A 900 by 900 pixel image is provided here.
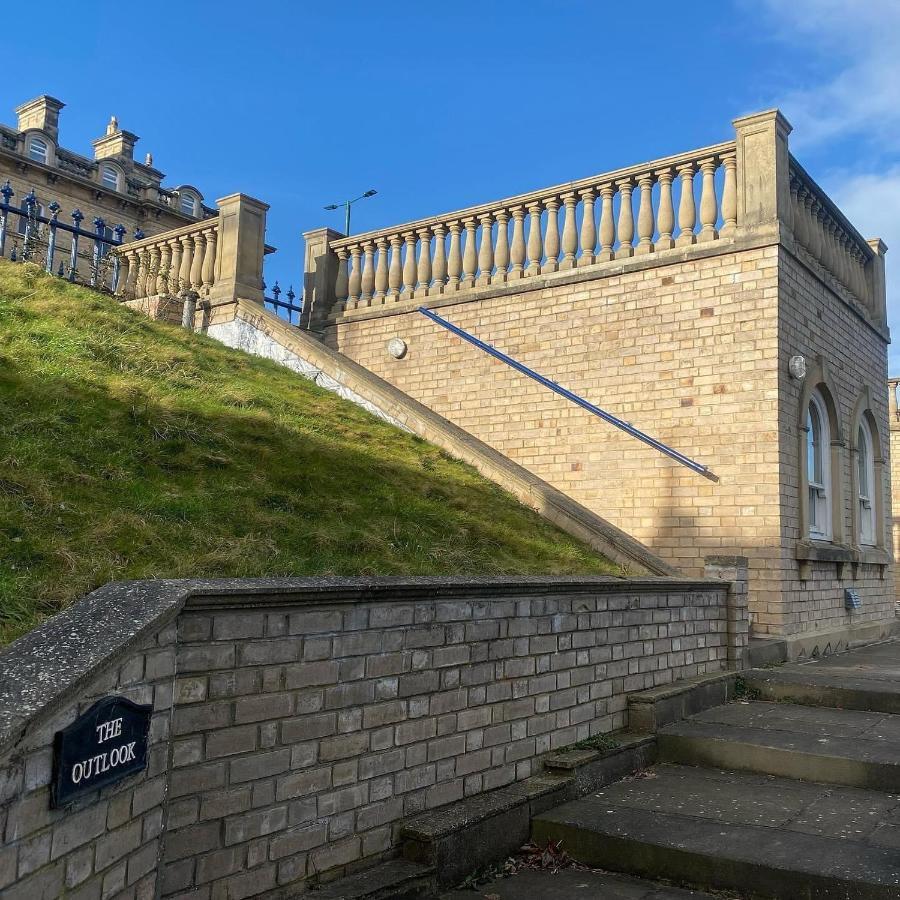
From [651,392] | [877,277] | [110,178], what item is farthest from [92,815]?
[110,178]

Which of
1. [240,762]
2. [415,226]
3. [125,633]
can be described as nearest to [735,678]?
[240,762]

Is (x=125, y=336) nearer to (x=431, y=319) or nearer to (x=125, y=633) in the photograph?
(x=431, y=319)

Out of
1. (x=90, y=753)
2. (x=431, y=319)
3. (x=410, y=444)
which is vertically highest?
(x=431, y=319)

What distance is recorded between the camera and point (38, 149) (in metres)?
34.5

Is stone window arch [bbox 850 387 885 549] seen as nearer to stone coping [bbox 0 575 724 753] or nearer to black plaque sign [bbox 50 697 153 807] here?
stone coping [bbox 0 575 724 753]

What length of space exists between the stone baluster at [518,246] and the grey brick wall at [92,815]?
32.2 feet

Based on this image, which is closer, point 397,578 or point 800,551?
point 397,578

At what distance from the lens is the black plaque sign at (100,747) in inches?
115

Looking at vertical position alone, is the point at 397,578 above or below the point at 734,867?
above

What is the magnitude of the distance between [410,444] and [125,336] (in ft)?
11.2

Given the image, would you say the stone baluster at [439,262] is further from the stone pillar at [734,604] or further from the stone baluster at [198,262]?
the stone pillar at [734,604]

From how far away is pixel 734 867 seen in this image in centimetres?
496

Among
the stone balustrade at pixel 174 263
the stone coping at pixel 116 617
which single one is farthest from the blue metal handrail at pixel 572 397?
the stone coping at pixel 116 617

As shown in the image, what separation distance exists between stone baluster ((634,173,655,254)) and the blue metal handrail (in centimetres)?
205
